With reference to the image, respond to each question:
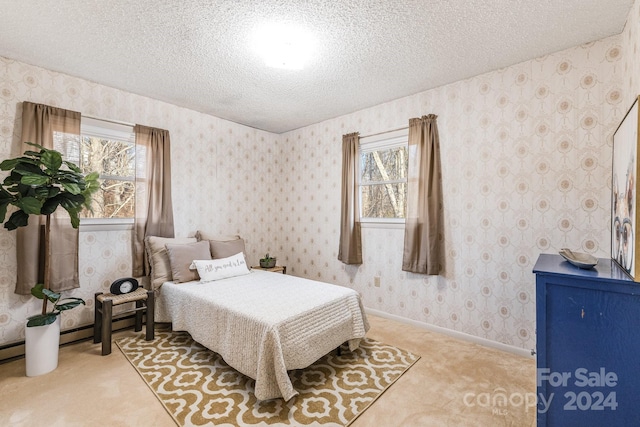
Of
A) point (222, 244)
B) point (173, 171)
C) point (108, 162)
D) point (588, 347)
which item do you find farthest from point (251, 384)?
point (108, 162)

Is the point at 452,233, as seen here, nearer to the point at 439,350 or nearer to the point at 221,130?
the point at 439,350

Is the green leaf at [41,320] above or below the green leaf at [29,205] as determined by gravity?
below

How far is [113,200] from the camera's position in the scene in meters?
3.15

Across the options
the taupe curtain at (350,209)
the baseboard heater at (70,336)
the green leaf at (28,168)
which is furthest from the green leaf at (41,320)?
the taupe curtain at (350,209)

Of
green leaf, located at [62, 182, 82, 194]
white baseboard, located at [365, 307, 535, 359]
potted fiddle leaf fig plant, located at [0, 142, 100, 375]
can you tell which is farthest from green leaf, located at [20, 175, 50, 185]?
white baseboard, located at [365, 307, 535, 359]

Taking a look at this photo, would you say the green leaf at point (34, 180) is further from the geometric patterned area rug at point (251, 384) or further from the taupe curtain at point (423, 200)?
the taupe curtain at point (423, 200)

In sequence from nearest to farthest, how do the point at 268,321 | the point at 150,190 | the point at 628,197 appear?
the point at 628,197, the point at 268,321, the point at 150,190

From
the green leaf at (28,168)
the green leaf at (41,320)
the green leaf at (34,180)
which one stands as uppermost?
the green leaf at (28,168)

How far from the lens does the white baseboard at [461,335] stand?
8.37 ft

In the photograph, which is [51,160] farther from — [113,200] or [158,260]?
[158,260]

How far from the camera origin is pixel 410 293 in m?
3.27

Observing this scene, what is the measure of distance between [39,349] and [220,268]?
59.4 inches

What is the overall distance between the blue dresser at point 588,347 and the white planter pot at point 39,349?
3.35 meters

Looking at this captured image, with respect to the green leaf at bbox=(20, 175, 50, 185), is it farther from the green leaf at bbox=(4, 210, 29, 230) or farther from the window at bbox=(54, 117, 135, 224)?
the window at bbox=(54, 117, 135, 224)
